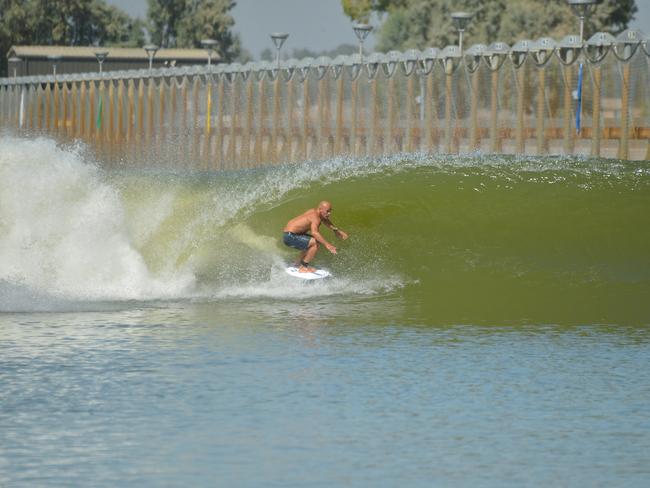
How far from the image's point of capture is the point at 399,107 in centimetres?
3281

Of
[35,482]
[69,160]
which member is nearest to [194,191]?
[69,160]

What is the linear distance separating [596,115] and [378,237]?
580cm

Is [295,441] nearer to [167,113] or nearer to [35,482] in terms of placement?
[35,482]

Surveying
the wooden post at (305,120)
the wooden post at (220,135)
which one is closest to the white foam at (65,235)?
the wooden post at (305,120)

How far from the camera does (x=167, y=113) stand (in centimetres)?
4484

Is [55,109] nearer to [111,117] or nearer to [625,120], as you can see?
[111,117]

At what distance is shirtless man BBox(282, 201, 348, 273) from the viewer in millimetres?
18734

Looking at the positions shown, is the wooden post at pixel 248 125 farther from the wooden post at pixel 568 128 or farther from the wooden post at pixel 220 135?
the wooden post at pixel 568 128

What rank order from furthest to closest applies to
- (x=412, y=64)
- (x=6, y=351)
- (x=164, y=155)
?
1. (x=164, y=155)
2. (x=412, y=64)
3. (x=6, y=351)

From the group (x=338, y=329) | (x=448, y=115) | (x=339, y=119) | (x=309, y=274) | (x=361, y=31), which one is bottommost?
(x=338, y=329)

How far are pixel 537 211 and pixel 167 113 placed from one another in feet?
74.8

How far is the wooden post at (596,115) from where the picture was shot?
26141 millimetres

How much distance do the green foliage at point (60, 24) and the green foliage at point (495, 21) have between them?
2438 centimetres

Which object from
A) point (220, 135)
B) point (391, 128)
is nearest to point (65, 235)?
point (391, 128)
